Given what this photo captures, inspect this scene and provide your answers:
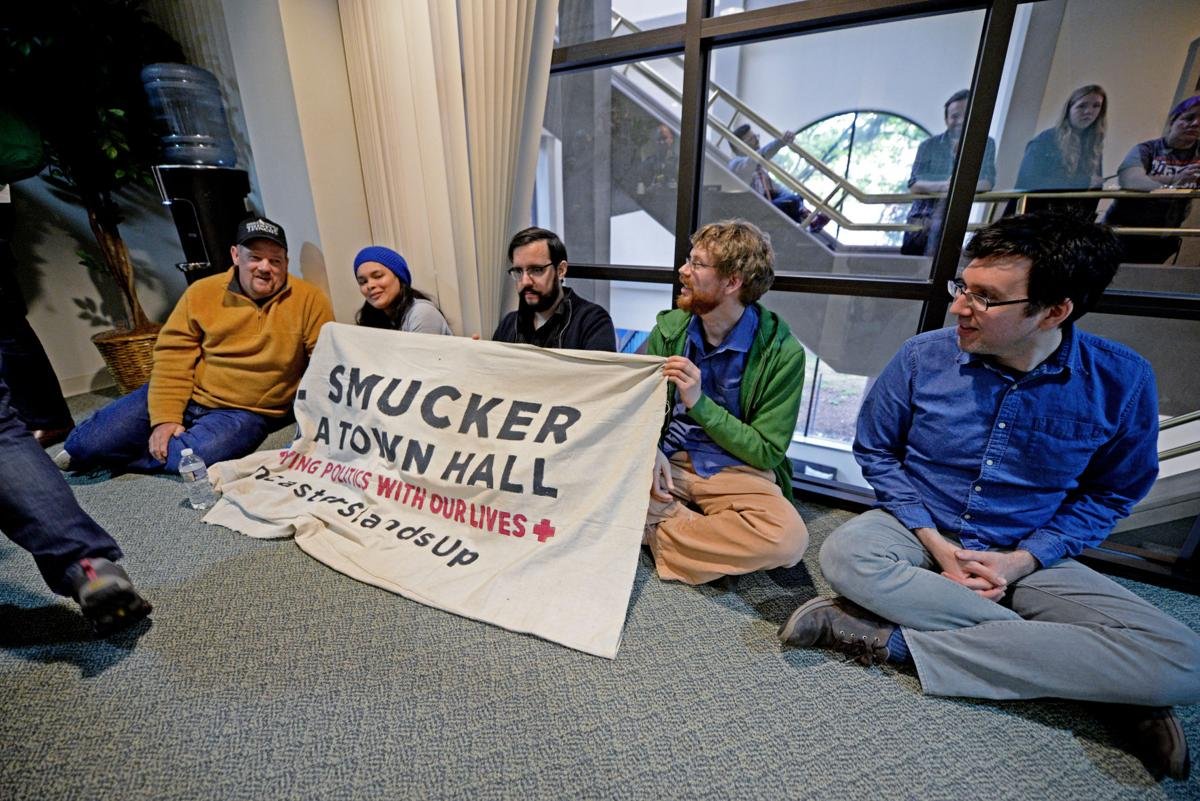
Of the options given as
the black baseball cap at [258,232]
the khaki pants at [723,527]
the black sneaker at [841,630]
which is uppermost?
the black baseball cap at [258,232]

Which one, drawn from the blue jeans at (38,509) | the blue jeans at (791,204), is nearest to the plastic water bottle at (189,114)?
the blue jeans at (38,509)

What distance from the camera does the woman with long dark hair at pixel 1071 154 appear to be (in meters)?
1.45

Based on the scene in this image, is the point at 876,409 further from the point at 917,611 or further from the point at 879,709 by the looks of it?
the point at 879,709

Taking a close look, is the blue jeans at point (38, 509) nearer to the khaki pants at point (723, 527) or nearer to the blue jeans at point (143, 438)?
the blue jeans at point (143, 438)

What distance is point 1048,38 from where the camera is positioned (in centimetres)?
153

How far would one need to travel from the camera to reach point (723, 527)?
4.33 ft

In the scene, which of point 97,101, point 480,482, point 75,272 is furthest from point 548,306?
point 75,272

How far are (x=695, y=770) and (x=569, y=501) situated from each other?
68cm

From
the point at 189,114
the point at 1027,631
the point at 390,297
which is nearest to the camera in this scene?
the point at 1027,631

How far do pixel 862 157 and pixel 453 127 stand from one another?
235 centimetres

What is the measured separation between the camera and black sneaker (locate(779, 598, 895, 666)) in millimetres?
1107

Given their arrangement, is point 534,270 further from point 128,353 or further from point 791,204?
point 128,353

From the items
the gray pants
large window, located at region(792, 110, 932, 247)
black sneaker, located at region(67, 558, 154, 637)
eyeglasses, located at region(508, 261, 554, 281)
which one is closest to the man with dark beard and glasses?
eyeglasses, located at region(508, 261, 554, 281)

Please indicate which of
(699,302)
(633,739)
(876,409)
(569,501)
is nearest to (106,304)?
(569,501)
